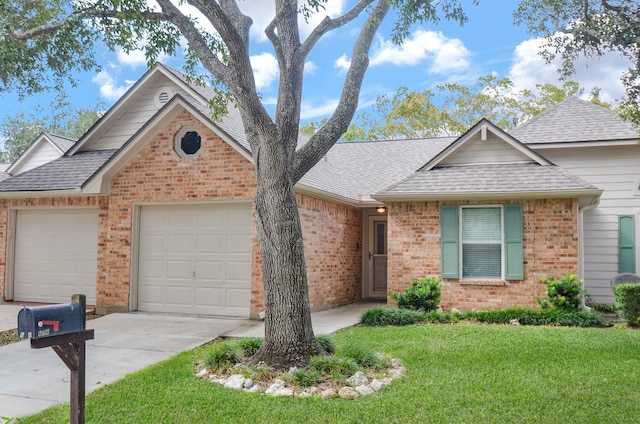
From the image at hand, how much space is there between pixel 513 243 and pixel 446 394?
21.4 ft

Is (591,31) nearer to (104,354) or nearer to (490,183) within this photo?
(490,183)

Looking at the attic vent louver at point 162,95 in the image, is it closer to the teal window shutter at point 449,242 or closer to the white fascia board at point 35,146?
the white fascia board at point 35,146

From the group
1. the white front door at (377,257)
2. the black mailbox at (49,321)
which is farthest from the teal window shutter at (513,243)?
the black mailbox at (49,321)

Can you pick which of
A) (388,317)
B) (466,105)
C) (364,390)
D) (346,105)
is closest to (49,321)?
(364,390)

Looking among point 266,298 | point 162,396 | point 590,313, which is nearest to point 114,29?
point 266,298

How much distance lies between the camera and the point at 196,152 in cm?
1173

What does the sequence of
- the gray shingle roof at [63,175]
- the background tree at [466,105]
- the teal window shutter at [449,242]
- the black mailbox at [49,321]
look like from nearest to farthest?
the black mailbox at [49,321] → the teal window shutter at [449,242] → the gray shingle roof at [63,175] → the background tree at [466,105]

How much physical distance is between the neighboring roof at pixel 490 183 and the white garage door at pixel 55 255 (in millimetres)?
7001

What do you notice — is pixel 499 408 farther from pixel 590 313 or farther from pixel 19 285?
pixel 19 285

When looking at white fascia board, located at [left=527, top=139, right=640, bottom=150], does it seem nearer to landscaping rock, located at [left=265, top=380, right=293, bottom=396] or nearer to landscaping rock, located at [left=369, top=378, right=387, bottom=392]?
landscaping rock, located at [left=369, top=378, right=387, bottom=392]

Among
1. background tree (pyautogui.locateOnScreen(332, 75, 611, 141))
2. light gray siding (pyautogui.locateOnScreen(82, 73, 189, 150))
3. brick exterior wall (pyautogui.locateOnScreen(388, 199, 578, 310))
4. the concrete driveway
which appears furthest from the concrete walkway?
background tree (pyautogui.locateOnScreen(332, 75, 611, 141))

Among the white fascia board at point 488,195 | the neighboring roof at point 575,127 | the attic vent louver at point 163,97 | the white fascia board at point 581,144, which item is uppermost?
the attic vent louver at point 163,97

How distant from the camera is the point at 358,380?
20.4 feet

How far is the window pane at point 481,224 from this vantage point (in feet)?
38.9
